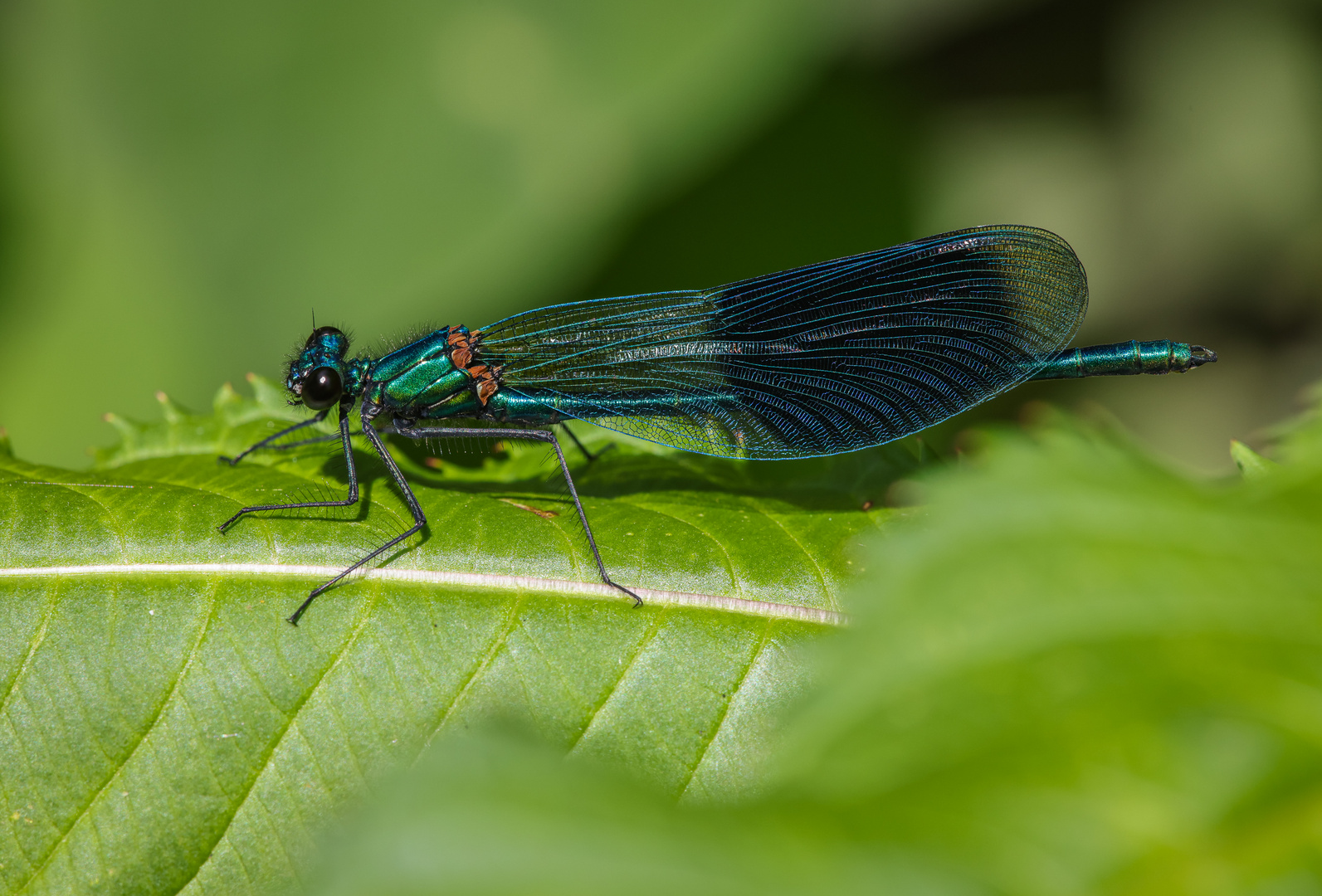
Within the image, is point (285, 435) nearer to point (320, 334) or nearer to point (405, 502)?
point (320, 334)

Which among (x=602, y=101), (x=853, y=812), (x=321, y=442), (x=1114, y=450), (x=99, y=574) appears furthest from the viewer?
(x=602, y=101)

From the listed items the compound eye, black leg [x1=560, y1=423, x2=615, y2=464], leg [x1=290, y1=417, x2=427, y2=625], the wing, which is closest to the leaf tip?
the wing

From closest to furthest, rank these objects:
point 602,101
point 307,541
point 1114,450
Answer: point 1114,450, point 307,541, point 602,101

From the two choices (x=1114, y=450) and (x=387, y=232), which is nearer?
(x=1114, y=450)

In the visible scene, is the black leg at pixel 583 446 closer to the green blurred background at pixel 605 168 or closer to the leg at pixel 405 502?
the leg at pixel 405 502

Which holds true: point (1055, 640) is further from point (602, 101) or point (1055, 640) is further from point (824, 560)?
point (602, 101)

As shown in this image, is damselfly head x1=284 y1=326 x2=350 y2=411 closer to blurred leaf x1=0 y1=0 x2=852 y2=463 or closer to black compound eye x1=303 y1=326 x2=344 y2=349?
black compound eye x1=303 y1=326 x2=344 y2=349

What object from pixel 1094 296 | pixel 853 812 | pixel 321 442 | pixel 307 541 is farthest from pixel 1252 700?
pixel 1094 296
